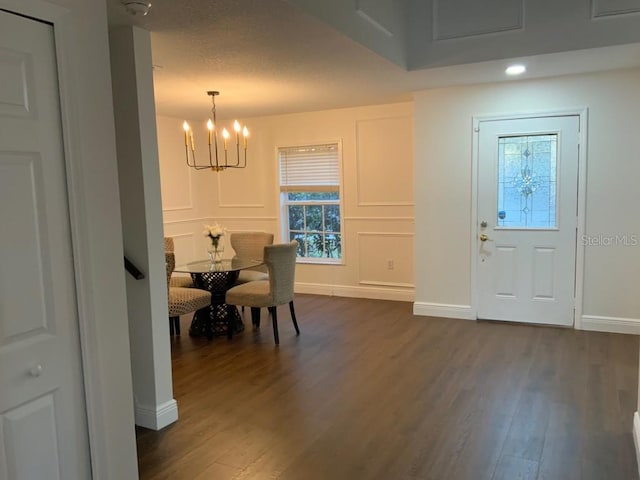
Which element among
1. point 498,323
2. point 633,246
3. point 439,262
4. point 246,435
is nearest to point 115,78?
point 246,435

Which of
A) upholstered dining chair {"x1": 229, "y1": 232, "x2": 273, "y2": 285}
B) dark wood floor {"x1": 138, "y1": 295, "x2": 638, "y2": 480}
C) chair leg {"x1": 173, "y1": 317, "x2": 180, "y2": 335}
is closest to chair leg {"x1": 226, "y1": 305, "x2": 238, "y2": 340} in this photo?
dark wood floor {"x1": 138, "y1": 295, "x2": 638, "y2": 480}

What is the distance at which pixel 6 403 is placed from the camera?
161 cm

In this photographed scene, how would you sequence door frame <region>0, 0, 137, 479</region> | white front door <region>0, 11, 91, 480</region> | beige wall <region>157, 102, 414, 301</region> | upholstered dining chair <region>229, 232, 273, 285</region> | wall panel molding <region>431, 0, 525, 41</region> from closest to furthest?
white front door <region>0, 11, 91, 480</region> → door frame <region>0, 0, 137, 479</region> → wall panel molding <region>431, 0, 525, 41</region> → upholstered dining chair <region>229, 232, 273, 285</region> → beige wall <region>157, 102, 414, 301</region>

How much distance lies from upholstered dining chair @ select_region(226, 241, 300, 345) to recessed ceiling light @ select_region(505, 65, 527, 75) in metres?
2.42

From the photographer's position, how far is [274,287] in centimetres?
460

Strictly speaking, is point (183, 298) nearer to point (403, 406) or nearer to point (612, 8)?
point (403, 406)

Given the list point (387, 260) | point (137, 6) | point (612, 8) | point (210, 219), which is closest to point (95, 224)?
point (137, 6)

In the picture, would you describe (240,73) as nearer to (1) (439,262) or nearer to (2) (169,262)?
(2) (169,262)

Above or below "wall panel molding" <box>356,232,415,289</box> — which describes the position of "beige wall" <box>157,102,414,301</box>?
above

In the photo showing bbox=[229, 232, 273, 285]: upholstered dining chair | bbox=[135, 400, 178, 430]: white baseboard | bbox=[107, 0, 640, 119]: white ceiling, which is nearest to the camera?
bbox=[107, 0, 640, 119]: white ceiling

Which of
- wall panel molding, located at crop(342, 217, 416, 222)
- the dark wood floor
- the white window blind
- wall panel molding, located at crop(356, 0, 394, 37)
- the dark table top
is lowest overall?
the dark wood floor

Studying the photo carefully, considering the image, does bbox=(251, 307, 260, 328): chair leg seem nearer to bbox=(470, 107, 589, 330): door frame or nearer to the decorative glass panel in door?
bbox=(470, 107, 589, 330): door frame

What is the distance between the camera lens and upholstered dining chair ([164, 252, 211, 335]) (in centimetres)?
442

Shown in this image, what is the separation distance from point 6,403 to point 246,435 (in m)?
1.58
